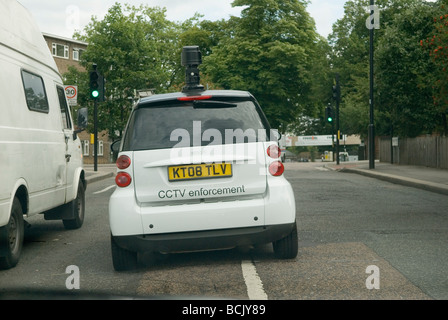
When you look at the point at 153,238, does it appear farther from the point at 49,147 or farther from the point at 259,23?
the point at 259,23

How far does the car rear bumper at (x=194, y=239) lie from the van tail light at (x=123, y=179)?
1.58ft

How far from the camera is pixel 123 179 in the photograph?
6.14 meters

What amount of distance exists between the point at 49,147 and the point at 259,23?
4507 cm

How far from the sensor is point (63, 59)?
7650 cm

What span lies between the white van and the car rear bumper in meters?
1.31

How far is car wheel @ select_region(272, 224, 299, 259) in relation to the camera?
6508 millimetres

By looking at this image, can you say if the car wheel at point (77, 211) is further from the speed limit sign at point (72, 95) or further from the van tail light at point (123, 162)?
the speed limit sign at point (72, 95)

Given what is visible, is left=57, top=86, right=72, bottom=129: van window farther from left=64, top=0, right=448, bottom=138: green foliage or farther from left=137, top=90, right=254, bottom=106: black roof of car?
left=64, top=0, right=448, bottom=138: green foliage

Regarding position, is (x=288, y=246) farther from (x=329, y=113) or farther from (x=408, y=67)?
(x=329, y=113)

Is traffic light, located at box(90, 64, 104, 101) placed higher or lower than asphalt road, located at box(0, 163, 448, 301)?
higher

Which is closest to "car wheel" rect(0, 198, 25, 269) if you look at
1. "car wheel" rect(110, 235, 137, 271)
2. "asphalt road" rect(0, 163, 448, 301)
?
"asphalt road" rect(0, 163, 448, 301)

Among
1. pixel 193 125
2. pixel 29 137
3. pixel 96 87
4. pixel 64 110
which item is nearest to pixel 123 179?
pixel 193 125

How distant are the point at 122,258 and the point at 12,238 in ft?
Result: 4.24

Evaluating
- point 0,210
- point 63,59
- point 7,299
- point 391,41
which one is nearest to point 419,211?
point 0,210
